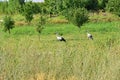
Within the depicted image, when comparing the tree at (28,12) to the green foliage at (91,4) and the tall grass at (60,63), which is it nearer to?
the green foliage at (91,4)

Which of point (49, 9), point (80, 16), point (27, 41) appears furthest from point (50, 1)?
point (27, 41)

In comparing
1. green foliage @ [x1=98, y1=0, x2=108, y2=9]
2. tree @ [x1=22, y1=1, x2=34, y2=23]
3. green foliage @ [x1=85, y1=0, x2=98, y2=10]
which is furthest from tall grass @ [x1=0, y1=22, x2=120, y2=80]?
green foliage @ [x1=85, y1=0, x2=98, y2=10]

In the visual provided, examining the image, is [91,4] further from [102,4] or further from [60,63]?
[60,63]

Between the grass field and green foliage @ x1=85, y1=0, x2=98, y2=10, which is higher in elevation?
the grass field

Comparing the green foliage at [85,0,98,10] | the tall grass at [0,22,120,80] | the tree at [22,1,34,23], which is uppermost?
the tall grass at [0,22,120,80]

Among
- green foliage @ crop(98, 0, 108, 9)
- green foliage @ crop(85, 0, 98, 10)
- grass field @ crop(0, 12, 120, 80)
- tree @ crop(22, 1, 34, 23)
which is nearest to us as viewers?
grass field @ crop(0, 12, 120, 80)

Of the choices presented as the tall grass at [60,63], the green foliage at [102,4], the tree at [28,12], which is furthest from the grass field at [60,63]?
the green foliage at [102,4]

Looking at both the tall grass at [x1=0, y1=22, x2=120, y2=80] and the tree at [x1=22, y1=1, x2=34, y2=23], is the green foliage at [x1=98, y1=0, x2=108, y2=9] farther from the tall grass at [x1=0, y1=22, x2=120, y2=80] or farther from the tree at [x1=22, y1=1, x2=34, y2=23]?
the tall grass at [x1=0, y1=22, x2=120, y2=80]

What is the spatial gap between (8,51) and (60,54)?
0.78 metres

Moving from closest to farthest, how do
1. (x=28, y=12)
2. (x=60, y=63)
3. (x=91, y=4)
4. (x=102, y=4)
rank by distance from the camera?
1. (x=60, y=63)
2. (x=28, y=12)
3. (x=102, y=4)
4. (x=91, y=4)

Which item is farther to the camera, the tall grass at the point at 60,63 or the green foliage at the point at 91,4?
the green foliage at the point at 91,4

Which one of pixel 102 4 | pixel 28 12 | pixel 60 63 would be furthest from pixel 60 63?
pixel 102 4

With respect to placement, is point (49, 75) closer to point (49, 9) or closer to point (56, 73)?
point (56, 73)

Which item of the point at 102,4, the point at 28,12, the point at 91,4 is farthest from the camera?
the point at 91,4
